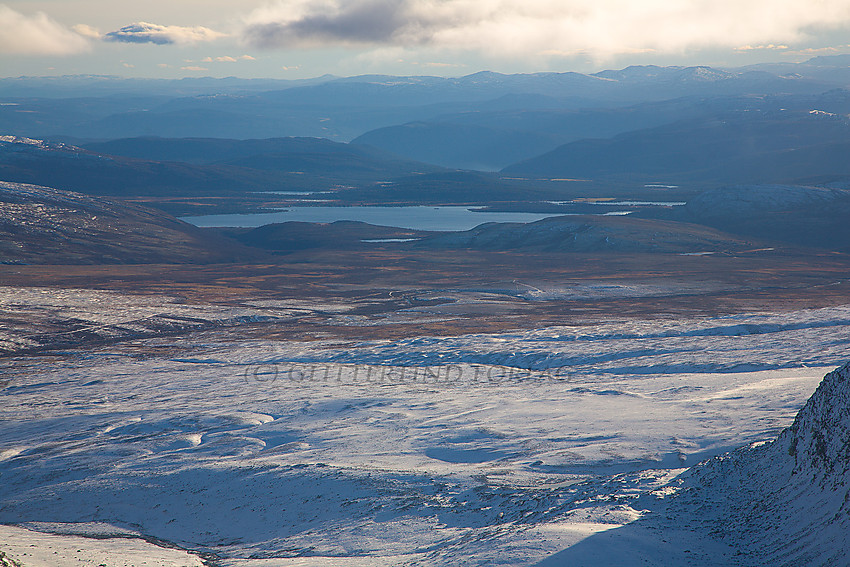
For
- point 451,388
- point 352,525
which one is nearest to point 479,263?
point 451,388

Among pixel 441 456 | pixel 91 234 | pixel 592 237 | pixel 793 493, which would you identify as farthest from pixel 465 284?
pixel 91 234

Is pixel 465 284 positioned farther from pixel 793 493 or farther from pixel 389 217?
pixel 389 217

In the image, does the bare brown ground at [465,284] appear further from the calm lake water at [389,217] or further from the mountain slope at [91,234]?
the calm lake water at [389,217]

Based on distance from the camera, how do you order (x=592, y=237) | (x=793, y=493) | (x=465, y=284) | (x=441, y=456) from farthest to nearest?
(x=592, y=237) < (x=465, y=284) < (x=441, y=456) < (x=793, y=493)

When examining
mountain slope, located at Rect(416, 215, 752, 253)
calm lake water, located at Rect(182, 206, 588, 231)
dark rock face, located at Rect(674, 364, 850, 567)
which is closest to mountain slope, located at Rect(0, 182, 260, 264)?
calm lake water, located at Rect(182, 206, 588, 231)

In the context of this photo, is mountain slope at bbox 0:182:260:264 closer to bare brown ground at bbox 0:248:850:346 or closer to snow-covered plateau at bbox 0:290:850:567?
bare brown ground at bbox 0:248:850:346

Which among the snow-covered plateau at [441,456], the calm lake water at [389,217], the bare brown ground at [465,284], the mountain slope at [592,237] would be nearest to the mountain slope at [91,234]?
the bare brown ground at [465,284]

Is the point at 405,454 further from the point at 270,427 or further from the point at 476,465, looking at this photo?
the point at 270,427
